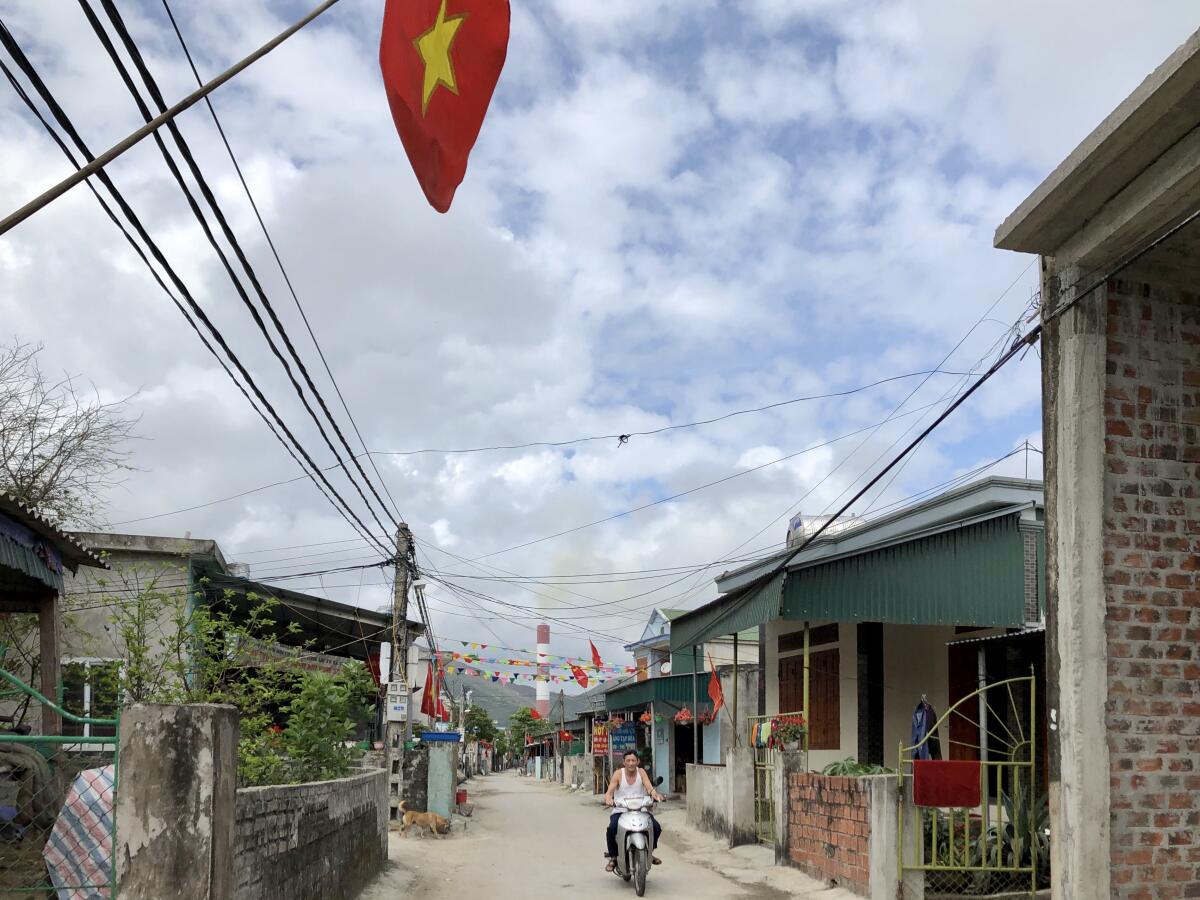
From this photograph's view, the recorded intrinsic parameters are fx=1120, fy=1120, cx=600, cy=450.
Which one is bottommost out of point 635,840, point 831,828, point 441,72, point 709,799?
point 709,799

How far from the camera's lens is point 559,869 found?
1427 centimetres

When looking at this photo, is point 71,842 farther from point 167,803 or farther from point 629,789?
point 629,789

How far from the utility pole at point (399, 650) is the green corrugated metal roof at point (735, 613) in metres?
6.20

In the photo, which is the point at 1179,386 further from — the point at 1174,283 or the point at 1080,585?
the point at 1080,585

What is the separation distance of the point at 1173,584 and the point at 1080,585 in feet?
1.89

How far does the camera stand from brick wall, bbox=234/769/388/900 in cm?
665

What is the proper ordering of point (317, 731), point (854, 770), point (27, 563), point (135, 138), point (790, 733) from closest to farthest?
point (135, 138) < point (27, 563) < point (317, 731) < point (854, 770) < point (790, 733)

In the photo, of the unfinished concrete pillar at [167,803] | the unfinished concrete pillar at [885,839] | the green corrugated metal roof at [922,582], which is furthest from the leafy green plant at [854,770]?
the unfinished concrete pillar at [167,803]

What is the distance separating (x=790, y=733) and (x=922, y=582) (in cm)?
271

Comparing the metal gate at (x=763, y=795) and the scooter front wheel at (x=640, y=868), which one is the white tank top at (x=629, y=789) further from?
the metal gate at (x=763, y=795)

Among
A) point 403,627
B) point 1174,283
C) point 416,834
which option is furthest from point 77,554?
point 403,627

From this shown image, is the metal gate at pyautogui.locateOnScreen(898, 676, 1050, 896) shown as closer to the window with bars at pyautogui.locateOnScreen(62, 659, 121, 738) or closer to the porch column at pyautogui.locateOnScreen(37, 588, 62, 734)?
the porch column at pyautogui.locateOnScreen(37, 588, 62, 734)

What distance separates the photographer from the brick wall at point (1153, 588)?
5965 millimetres

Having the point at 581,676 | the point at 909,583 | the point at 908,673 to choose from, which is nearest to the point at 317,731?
the point at 909,583
